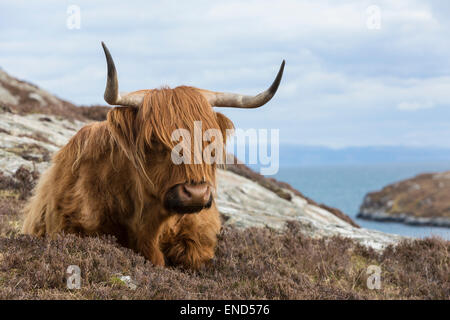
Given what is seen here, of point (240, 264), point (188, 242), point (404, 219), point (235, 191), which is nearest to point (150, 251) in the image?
point (188, 242)

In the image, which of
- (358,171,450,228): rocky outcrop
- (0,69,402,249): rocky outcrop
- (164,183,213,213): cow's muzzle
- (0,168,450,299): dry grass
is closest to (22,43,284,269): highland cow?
(164,183,213,213): cow's muzzle

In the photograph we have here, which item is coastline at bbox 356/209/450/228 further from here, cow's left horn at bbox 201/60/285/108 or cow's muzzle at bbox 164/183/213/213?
cow's muzzle at bbox 164/183/213/213

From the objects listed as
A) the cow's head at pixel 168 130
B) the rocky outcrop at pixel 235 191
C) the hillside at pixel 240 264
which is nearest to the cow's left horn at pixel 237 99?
the cow's head at pixel 168 130

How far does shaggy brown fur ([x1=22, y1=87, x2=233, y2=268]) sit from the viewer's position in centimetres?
488

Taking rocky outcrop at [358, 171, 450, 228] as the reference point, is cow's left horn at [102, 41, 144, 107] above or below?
above

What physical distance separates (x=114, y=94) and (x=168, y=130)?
0.61m

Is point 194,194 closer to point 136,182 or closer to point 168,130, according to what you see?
point 168,130

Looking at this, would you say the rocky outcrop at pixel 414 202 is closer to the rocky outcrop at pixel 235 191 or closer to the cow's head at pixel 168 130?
the rocky outcrop at pixel 235 191

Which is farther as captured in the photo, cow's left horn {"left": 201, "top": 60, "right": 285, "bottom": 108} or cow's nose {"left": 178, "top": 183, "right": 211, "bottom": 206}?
cow's left horn {"left": 201, "top": 60, "right": 285, "bottom": 108}

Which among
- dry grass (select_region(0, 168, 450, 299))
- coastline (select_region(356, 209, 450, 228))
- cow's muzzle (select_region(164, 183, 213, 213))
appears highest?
cow's muzzle (select_region(164, 183, 213, 213))

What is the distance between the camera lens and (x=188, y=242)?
5762 mm

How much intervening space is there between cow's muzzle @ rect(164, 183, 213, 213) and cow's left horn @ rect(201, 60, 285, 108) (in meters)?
1.13

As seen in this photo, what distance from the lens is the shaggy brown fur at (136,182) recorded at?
4875 millimetres
